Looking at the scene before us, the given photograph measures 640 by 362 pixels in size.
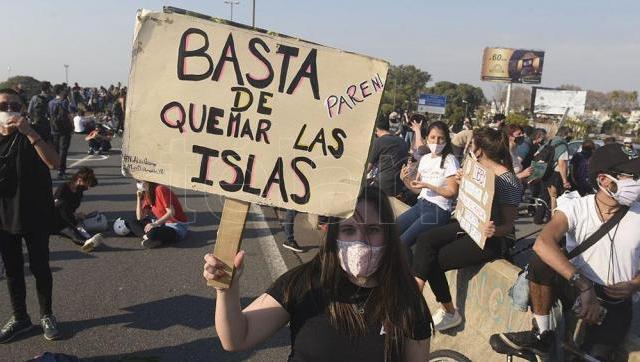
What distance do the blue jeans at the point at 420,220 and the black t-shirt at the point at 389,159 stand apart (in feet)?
5.90

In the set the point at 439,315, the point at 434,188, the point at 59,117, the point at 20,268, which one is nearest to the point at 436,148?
the point at 434,188

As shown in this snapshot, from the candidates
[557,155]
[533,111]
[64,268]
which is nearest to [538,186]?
[557,155]

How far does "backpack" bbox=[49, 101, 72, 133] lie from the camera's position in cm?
1098

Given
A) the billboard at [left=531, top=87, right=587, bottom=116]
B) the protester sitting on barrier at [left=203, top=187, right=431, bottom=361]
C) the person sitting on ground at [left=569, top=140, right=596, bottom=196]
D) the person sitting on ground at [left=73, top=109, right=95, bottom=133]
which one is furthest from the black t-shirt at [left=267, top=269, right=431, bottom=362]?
the billboard at [left=531, top=87, right=587, bottom=116]

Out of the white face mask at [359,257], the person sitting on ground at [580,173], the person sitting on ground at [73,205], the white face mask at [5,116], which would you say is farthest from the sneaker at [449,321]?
the person sitting on ground at [580,173]

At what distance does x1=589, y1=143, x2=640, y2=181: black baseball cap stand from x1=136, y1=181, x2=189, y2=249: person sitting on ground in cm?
523

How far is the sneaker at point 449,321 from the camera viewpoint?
3678mm

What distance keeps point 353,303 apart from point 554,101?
58875 millimetres

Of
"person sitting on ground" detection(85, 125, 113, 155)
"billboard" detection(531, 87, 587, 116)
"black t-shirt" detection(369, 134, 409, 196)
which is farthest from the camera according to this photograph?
"billboard" detection(531, 87, 587, 116)

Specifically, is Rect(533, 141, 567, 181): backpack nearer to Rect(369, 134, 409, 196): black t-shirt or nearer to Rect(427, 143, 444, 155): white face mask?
Rect(369, 134, 409, 196): black t-shirt

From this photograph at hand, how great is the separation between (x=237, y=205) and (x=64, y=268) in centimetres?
443

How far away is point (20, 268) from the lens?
12.8 feet

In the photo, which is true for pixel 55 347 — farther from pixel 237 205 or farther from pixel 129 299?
pixel 237 205

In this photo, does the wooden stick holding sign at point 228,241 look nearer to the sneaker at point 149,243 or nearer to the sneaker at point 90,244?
the sneaker at point 90,244
